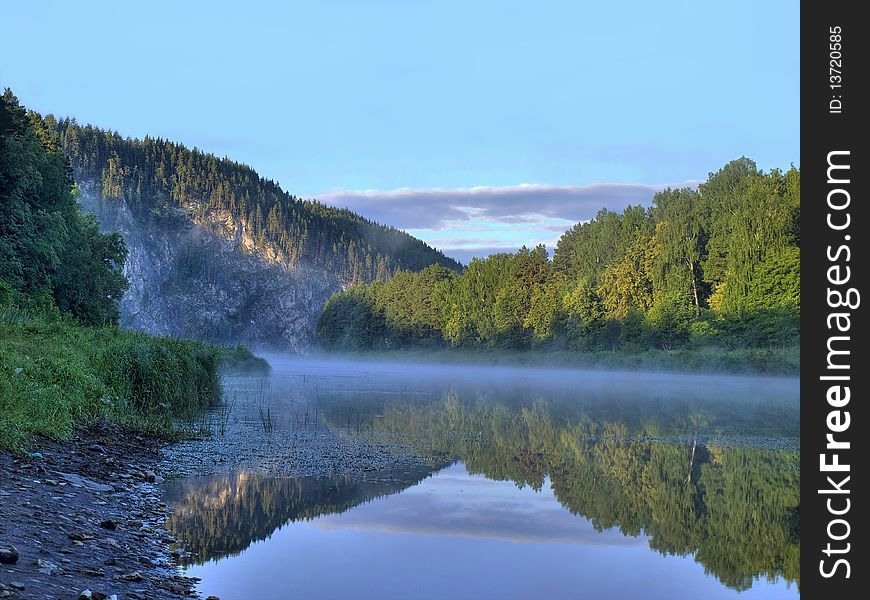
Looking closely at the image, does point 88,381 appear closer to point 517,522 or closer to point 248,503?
point 248,503

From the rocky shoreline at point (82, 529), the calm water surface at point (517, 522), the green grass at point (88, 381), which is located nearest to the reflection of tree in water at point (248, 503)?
the calm water surface at point (517, 522)

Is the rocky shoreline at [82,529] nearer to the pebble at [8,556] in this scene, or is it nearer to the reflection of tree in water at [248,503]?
the pebble at [8,556]

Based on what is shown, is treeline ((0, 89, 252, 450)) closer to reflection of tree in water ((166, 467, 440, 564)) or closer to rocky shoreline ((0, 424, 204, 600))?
rocky shoreline ((0, 424, 204, 600))

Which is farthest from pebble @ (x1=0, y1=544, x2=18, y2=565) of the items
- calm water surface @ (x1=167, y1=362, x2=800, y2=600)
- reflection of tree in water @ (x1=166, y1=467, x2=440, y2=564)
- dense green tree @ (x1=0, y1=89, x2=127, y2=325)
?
dense green tree @ (x1=0, y1=89, x2=127, y2=325)

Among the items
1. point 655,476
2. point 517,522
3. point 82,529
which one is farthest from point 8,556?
point 655,476

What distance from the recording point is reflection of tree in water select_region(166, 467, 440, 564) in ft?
37.5

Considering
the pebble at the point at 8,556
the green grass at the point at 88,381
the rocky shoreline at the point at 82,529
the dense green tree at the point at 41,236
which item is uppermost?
the dense green tree at the point at 41,236

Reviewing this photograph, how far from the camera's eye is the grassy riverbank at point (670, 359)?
225 feet

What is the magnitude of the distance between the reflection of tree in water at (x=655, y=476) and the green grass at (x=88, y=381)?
22.3ft

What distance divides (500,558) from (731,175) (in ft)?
304

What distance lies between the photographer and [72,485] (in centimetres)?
1216

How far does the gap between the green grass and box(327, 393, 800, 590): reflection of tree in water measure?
6.81 metres
